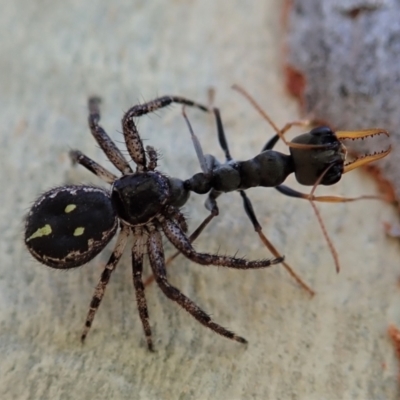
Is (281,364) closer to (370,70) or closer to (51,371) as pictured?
(51,371)

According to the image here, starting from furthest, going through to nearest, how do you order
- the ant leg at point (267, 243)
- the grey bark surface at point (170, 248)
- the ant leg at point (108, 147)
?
the ant leg at point (108, 147)
the ant leg at point (267, 243)
the grey bark surface at point (170, 248)

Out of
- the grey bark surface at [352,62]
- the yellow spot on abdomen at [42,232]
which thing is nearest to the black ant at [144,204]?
the yellow spot on abdomen at [42,232]

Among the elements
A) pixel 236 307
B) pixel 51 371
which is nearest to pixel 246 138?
pixel 236 307

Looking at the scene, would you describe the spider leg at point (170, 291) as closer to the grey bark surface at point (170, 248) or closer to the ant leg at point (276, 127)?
the grey bark surface at point (170, 248)

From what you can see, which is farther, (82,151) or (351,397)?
(82,151)

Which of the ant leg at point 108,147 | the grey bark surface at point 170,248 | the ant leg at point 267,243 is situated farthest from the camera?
the ant leg at point 108,147

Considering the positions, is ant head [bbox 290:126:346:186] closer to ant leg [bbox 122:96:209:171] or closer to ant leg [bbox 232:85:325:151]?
ant leg [bbox 232:85:325:151]

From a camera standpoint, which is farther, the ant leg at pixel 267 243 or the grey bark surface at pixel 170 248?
the ant leg at pixel 267 243
